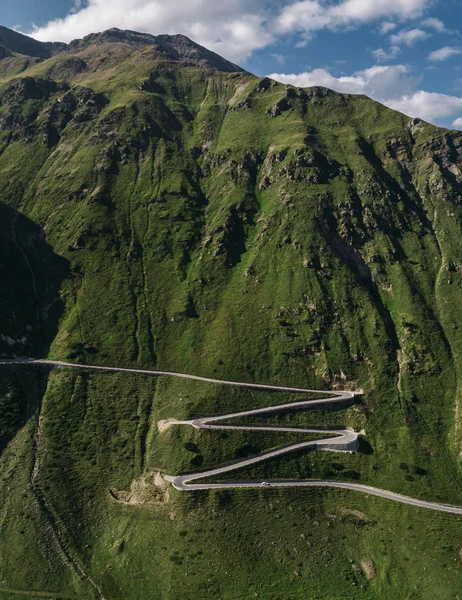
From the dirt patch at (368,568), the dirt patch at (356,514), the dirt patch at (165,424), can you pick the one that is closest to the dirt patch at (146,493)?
the dirt patch at (165,424)

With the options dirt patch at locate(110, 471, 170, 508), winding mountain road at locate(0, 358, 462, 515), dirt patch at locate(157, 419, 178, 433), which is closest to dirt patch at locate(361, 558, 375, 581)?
winding mountain road at locate(0, 358, 462, 515)

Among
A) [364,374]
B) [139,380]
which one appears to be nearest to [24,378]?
[139,380]

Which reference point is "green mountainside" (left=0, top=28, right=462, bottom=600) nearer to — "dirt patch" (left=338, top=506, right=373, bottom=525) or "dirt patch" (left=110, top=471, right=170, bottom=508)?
"dirt patch" (left=338, top=506, right=373, bottom=525)

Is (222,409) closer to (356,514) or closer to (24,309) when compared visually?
(356,514)

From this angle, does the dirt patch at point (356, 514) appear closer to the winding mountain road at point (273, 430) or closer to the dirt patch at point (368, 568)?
the winding mountain road at point (273, 430)

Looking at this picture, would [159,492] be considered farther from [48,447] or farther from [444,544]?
[444,544]

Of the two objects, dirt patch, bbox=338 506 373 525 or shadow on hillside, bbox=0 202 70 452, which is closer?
dirt patch, bbox=338 506 373 525
